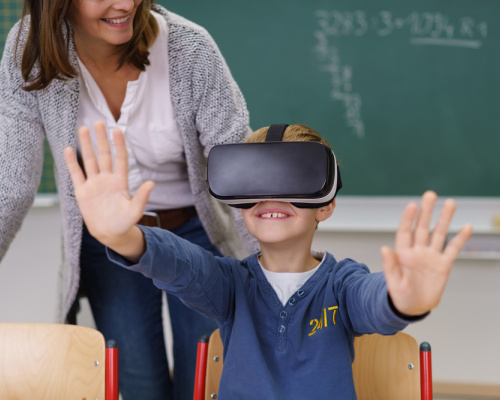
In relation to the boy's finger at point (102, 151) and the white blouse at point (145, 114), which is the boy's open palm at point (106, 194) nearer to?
the boy's finger at point (102, 151)

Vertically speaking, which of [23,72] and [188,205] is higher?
[23,72]

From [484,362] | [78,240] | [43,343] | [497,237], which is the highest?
[78,240]

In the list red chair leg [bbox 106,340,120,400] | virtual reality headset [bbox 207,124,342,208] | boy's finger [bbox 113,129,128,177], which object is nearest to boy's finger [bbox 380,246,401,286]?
virtual reality headset [bbox 207,124,342,208]

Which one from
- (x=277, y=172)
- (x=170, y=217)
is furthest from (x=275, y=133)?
(x=170, y=217)

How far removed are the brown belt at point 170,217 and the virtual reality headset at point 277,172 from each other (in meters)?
0.49

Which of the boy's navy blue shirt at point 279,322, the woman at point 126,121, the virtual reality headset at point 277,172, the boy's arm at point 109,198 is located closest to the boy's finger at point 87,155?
the boy's arm at point 109,198

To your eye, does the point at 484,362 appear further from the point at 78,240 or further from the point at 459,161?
the point at 78,240

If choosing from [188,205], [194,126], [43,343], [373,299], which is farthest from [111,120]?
[373,299]

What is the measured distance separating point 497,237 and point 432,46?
81 cm

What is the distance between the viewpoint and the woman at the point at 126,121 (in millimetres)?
1431

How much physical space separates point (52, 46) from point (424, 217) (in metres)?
0.93

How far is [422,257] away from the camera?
858mm

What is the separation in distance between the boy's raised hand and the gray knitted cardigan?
0.69 m

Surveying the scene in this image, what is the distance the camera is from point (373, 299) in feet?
3.22
